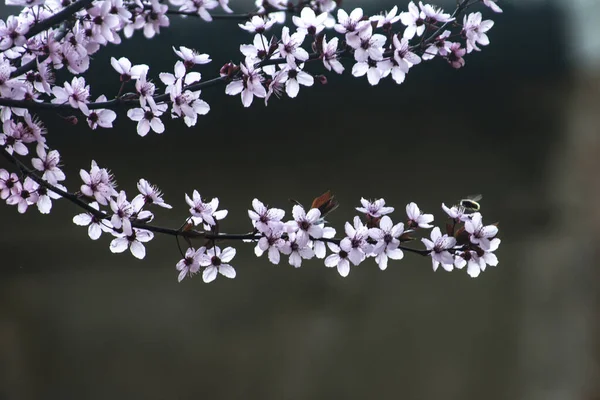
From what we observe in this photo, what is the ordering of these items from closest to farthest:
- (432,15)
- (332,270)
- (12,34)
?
(12,34)
(432,15)
(332,270)

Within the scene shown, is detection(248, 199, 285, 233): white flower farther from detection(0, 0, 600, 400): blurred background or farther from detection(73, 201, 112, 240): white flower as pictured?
detection(0, 0, 600, 400): blurred background

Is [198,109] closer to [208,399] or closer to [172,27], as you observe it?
[172,27]

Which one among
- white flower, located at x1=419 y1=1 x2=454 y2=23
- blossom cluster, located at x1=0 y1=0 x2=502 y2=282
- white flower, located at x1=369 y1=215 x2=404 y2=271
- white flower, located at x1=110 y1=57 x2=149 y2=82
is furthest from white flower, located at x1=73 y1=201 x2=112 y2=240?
white flower, located at x1=419 y1=1 x2=454 y2=23

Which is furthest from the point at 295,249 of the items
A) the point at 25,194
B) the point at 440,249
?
the point at 25,194

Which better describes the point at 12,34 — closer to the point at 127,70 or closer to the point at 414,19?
the point at 127,70

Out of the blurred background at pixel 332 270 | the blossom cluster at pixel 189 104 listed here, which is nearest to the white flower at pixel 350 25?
the blossom cluster at pixel 189 104

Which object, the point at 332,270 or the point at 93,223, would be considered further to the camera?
the point at 332,270
